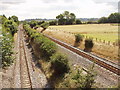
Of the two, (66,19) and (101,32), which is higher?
(66,19)

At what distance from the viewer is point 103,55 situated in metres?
26.9

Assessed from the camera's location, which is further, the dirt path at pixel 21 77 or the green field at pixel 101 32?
the green field at pixel 101 32

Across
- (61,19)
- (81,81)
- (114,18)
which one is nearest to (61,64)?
(81,81)

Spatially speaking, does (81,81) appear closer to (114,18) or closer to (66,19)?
(114,18)

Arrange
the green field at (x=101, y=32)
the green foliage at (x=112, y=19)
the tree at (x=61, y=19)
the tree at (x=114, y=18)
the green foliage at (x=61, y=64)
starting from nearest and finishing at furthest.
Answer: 1. the green foliage at (x=61, y=64)
2. the green field at (x=101, y=32)
3. the tree at (x=114, y=18)
4. the green foliage at (x=112, y=19)
5. the tree at (x=61, y=19)

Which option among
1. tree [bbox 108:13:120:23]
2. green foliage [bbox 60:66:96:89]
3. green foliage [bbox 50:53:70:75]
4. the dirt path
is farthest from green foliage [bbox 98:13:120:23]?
green foliage [bbox 60:66:96:89]

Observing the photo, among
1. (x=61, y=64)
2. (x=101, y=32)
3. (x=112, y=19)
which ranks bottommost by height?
(x=61, y=64)

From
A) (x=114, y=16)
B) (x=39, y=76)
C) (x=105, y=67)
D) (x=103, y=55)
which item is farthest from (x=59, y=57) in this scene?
(x=114, y=16)

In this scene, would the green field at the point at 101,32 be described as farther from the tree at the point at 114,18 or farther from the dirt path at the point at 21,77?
the tree at the point at 114,18

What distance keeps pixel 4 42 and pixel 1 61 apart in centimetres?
184

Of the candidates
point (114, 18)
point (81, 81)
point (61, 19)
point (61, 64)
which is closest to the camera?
point (81, 81)

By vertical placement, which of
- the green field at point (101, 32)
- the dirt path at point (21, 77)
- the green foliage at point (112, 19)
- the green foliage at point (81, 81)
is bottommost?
the dirt path at point (21, 77)

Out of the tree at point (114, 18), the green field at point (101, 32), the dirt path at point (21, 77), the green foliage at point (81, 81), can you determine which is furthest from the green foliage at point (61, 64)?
the tree at point (114, 18)

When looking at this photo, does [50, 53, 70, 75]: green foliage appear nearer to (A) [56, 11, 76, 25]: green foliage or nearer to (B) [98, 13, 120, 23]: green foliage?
(B) [98, 13, 120, 23]: green foliage
